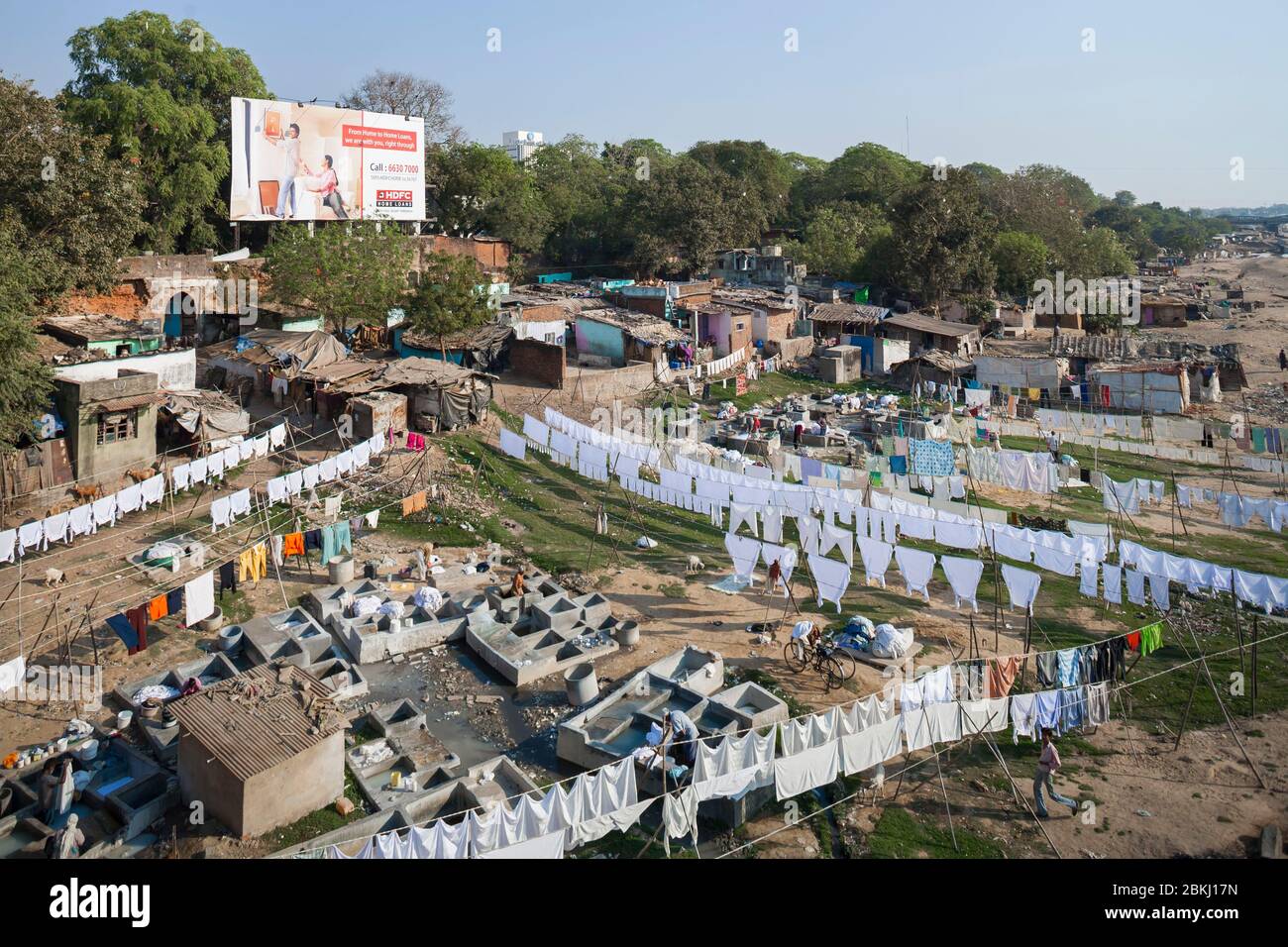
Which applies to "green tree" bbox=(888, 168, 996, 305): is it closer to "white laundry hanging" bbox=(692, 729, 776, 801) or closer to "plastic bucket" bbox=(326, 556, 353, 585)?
"plastic bucket" bbox=(326, 556, 353, 585)

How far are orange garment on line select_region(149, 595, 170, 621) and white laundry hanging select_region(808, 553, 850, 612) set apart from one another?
10.3 m

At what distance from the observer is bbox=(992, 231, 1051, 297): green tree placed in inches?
2208

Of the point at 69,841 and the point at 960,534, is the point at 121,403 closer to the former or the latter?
the point at 69,841

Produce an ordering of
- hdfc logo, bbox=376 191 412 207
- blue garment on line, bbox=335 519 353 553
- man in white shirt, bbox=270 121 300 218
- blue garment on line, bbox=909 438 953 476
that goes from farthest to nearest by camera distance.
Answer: hdfc logo, bbox=376 191 412 207
man in white shirt, bbox=270 121 300 218
blue garment on line, bbox=909 438 953 476
blue garment on line, bbox=335 519 353 553

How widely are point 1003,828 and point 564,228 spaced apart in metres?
51.4

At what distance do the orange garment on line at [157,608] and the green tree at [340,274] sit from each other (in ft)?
65.8

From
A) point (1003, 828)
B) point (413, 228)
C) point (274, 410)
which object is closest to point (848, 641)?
point (1003, 828)

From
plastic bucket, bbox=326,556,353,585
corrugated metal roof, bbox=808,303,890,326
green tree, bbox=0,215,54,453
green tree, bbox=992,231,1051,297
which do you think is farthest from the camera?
green tree, bbox=992,231,1051,297

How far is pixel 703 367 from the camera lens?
37625 mm

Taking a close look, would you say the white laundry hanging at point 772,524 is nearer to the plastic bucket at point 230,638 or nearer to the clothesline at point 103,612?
the clothesline at point 103,612

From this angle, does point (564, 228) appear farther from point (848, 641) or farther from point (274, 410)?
point (848, 641)

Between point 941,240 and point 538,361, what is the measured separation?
28343 millimetres

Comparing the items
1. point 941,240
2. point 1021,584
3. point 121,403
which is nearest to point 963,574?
point 1021,584

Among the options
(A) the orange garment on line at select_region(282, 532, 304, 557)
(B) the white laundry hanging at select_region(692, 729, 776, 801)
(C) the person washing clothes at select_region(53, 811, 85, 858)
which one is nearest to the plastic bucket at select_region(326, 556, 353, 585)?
(A) the orange garment on line at select_region(282, 532, 304, 557)
